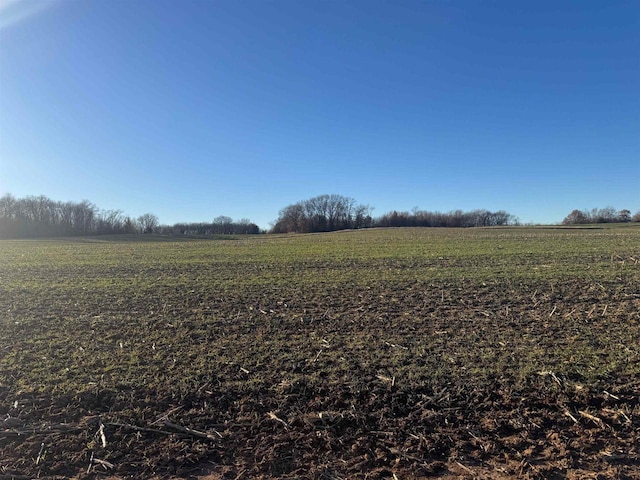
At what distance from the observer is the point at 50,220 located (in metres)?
108

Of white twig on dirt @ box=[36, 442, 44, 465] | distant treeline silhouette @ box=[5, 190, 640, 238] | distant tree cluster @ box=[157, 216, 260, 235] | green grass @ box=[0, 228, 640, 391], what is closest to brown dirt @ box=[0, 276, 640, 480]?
white twig on dirt @ box=[36, 442, 44, 465]

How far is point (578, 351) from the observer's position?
6.49 m


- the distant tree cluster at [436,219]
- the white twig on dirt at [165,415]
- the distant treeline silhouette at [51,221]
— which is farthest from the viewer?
the distant tree cluster at [436,219]

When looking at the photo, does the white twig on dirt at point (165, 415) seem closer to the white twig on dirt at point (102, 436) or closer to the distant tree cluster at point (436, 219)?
the white twig on dirt at point (102, 436)

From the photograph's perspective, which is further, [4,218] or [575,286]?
[4,218]

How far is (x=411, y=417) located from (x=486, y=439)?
2.86ft

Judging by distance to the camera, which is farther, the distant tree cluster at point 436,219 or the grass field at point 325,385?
the distant tree cluster at point 436,219

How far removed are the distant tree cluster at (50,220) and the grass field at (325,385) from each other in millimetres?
105083

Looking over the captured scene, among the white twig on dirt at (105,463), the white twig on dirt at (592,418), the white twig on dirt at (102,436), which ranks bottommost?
the white twig on dirt at (105,463)

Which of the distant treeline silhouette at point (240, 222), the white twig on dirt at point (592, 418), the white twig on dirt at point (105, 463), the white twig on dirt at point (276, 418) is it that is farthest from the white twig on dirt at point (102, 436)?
the distant treeline silhouette at point (240, 222)

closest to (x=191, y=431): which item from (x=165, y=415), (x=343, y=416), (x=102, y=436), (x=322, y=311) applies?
(x=165, y=415)

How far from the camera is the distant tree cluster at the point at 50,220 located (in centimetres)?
9181

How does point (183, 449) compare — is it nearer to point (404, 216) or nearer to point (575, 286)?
point (575, 286)

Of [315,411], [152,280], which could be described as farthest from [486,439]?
[152,280]
